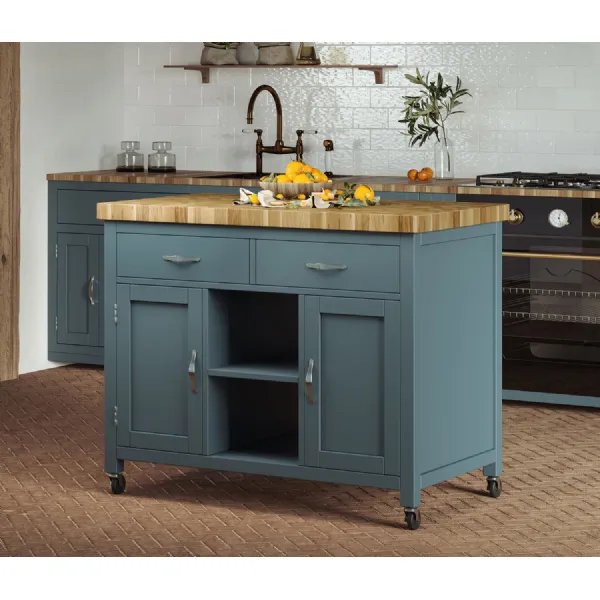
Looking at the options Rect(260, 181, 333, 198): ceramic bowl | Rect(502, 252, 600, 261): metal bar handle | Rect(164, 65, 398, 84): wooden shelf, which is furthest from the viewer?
Rect(164, 65, 398, 84): wooden shelf

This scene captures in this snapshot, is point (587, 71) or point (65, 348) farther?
point (65, 348)

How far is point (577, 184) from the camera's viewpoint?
17.4 ft

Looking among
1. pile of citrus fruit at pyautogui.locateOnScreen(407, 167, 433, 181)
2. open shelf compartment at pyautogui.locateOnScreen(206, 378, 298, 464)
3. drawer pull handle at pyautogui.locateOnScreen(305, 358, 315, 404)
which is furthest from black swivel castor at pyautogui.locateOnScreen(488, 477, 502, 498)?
pile of citrus fruit at pyautogui.locateOnScreen(407, 167, 433, 181)

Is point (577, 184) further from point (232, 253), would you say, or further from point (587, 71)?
point (232, 253)

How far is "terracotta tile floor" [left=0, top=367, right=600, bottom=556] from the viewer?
336 centimetres

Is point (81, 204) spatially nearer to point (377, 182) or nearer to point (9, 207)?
point (9, 207)

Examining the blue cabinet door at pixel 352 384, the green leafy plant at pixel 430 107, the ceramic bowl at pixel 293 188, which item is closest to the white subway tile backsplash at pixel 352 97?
the green leafy plant at pixel 430 107

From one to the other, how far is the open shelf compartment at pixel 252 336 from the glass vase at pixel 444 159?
2.24m

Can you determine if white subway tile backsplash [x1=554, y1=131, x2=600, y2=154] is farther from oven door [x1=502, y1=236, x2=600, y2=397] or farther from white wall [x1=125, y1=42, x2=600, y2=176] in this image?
oven door [x1=502, y1=236, x2=600, y2=397]

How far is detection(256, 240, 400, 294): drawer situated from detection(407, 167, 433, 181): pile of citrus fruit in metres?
2.54

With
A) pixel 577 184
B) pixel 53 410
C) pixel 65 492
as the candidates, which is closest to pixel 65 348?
pixel 53 410

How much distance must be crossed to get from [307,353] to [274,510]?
0.60m

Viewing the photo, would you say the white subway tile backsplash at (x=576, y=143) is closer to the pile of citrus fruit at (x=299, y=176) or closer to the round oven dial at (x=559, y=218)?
the round oven dial at (x=559, y=218)

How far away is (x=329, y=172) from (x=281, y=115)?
456 millimetres
